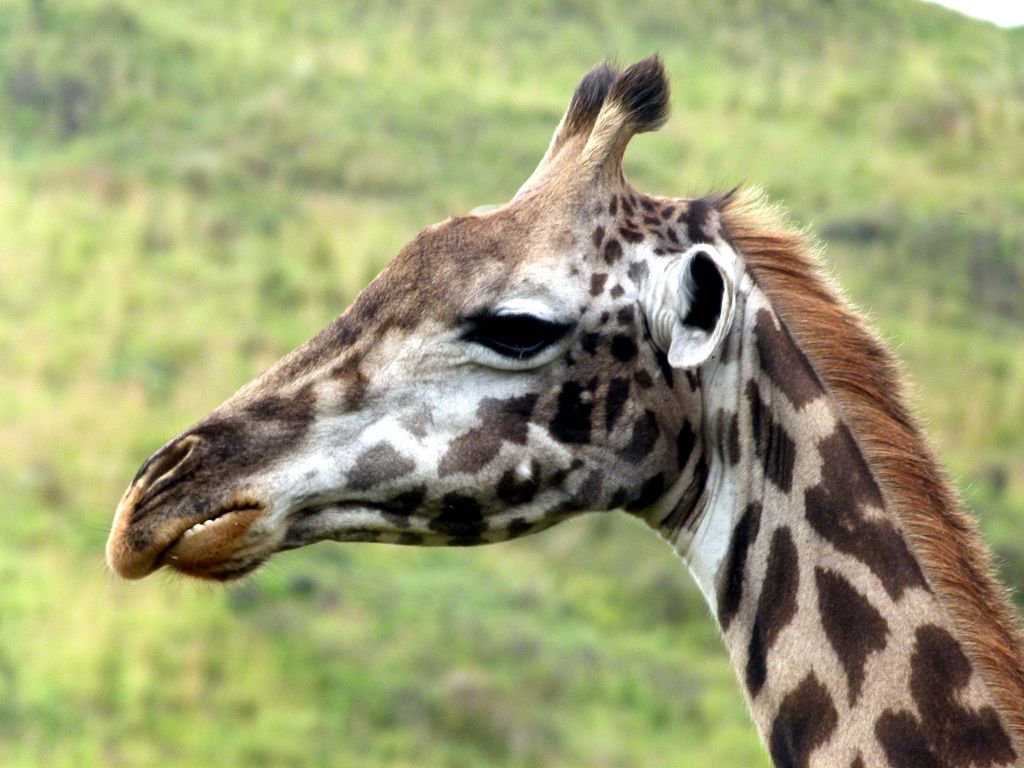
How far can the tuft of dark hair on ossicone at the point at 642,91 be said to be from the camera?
3910 mm

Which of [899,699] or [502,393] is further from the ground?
[502,393]

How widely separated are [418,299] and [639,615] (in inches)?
325

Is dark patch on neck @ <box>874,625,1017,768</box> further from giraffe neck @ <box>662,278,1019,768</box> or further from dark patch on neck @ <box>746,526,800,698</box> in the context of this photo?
dark patch on neck @ <box>746,526,800,698</box>

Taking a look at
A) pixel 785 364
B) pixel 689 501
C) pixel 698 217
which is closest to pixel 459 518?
pixel 689 501

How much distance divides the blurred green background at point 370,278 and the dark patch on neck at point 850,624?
140 centimetres

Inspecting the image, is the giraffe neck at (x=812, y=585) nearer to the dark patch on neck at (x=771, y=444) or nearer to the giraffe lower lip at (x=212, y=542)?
the dark patch on neck at (x=771, y=444)

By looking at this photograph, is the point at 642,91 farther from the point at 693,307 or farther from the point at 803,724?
the point at 803,724

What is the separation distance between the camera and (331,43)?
1920 cm

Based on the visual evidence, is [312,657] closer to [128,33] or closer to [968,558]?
[968,558]

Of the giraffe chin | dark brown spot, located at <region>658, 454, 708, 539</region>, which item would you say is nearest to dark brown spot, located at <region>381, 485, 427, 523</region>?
the giraffe chin

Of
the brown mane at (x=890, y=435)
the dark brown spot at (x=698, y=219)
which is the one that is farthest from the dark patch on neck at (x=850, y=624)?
the dark brown spot at (x=698, y=219)

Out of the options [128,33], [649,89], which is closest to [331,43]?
[128,33]

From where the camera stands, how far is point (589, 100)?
13.1 ft

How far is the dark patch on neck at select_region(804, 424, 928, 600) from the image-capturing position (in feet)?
10.9
